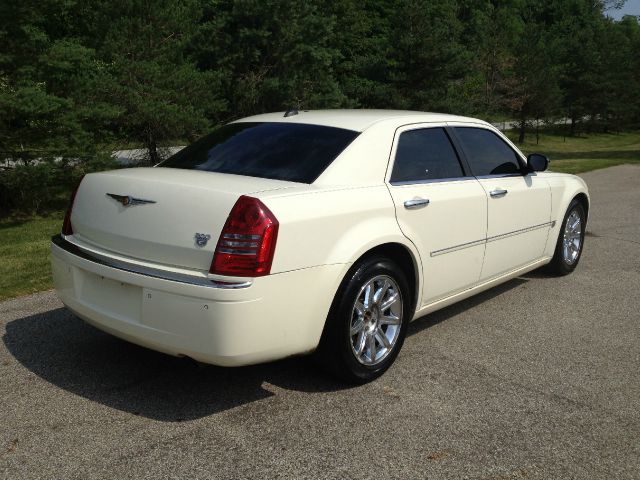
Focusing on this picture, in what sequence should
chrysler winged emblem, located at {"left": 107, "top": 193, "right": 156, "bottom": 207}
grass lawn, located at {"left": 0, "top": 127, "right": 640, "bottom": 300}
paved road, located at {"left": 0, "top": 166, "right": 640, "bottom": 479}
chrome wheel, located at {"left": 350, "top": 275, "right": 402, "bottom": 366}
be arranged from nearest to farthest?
paved road, located at {"left": 0, "top": 166, "right": 640, "bottom": 479}, chrysler winged emblem, located at {"left": 107, "top": 193, "right": 156, "bottom": 207}, chrome wheel, located at {"left": 350, "top": 275, "right": 402, "bottom": 366}, grass lawn, located at {"left": 0, "top": 127, "right": 640, "bottom": 300}

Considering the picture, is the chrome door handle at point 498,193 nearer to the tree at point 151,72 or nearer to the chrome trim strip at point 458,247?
the chrome trim strip at point 458,247

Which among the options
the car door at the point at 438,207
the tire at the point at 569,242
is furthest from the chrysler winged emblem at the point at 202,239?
the tire at the point at 569,242

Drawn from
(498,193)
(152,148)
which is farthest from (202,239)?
(152,148)

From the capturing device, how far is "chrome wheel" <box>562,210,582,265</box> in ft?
21.2

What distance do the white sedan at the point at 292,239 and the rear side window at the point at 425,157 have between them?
0.04 feet

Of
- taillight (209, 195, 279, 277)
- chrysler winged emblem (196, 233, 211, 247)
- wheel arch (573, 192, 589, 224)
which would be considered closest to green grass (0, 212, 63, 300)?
chrysler winged emblem (196, 233, 211, 247)

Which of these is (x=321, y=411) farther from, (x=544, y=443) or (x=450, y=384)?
(x=544, y=443)

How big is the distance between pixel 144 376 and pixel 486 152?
10.1ft

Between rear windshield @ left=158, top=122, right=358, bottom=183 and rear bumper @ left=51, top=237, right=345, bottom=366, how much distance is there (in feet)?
2.34

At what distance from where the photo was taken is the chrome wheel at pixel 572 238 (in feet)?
21.2

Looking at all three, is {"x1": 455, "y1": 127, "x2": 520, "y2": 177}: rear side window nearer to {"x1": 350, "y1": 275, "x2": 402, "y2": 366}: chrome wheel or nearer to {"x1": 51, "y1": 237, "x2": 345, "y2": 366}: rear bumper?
{"x1": 350, "y1": 275, "x2": 402, "y2": 366}: chrome wheel

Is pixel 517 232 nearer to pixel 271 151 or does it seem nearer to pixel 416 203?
pixel 416 203

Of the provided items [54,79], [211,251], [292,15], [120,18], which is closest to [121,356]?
[211,251]

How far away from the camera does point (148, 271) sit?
3.45 m
